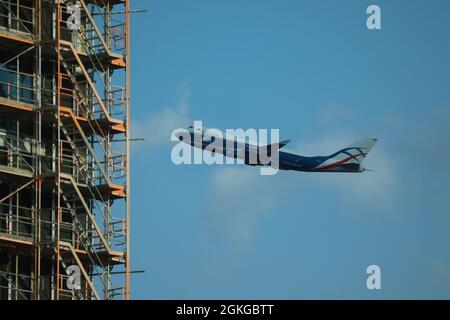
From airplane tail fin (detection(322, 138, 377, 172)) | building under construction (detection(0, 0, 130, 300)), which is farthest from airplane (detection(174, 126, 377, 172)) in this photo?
building under construction (detection(0, 0, 130, 300))

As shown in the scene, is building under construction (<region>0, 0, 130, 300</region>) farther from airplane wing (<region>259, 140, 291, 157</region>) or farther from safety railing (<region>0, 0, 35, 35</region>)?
airplane wing (<region>259, 140, 291, 157</region>)

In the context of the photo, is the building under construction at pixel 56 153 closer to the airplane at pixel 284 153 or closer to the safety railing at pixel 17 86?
the safety railing at pixel 17 86

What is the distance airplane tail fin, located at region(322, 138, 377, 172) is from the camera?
187125 millimetres

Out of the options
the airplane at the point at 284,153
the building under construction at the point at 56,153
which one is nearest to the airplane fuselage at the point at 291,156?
the airplane at the point at 284,153

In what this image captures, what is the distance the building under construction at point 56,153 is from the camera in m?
90.1

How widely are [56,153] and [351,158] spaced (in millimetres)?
100467

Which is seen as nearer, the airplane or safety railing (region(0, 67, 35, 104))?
safety railing (region(0, 67, 35, 104))

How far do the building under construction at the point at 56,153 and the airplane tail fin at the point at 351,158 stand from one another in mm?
92361

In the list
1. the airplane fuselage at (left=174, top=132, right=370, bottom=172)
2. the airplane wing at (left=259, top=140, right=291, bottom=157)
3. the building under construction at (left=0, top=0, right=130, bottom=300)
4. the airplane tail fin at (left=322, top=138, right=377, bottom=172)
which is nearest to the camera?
the building under construction at (left=0, top=0, right=130, bottom=300)

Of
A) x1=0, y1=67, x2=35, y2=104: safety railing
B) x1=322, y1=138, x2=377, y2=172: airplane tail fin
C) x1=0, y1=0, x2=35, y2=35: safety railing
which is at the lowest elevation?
x1=322, y1=138, x2=377, y2=172: airplane tail fin

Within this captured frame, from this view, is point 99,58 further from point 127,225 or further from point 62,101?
point 127,225

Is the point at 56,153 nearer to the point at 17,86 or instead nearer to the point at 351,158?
the point at 17,86
